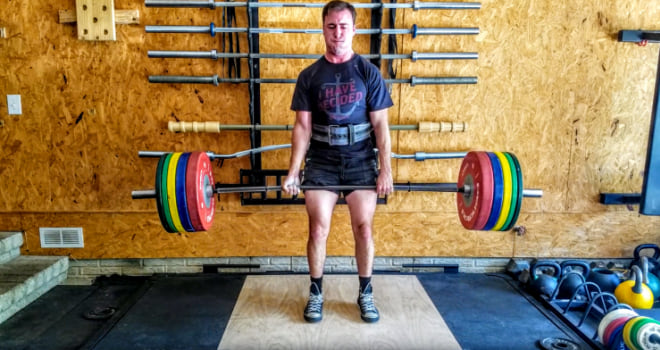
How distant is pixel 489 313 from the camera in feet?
8.79

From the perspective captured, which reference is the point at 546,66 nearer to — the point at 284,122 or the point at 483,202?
the point at 483,202

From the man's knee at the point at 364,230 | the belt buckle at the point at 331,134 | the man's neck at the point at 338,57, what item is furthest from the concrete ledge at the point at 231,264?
the man's neck at the point at 338,57

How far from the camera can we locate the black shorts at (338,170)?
2404mm

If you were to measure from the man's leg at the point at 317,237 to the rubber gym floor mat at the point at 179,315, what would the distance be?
0.47m

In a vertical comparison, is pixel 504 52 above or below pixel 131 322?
above

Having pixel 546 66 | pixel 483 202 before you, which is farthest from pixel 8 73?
pixel 546 66

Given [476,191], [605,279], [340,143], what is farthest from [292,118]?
[605,279]

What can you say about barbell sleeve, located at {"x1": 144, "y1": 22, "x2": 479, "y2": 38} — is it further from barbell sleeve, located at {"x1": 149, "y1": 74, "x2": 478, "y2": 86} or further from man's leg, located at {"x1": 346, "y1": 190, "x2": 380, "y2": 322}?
man's leg, located at {"x1": 346, "y1": 190, "x2": 380, "y2": 322}

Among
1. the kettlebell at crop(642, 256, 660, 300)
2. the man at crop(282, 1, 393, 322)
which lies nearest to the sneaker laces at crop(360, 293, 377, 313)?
the man at crop(282, 1, 393, 322)

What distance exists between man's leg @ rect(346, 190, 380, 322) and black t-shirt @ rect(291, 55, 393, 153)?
25cm

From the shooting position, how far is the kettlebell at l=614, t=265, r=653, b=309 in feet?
8.59

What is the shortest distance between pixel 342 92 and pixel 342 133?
0.19m

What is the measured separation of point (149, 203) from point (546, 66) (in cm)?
269

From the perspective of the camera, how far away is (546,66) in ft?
10.2
